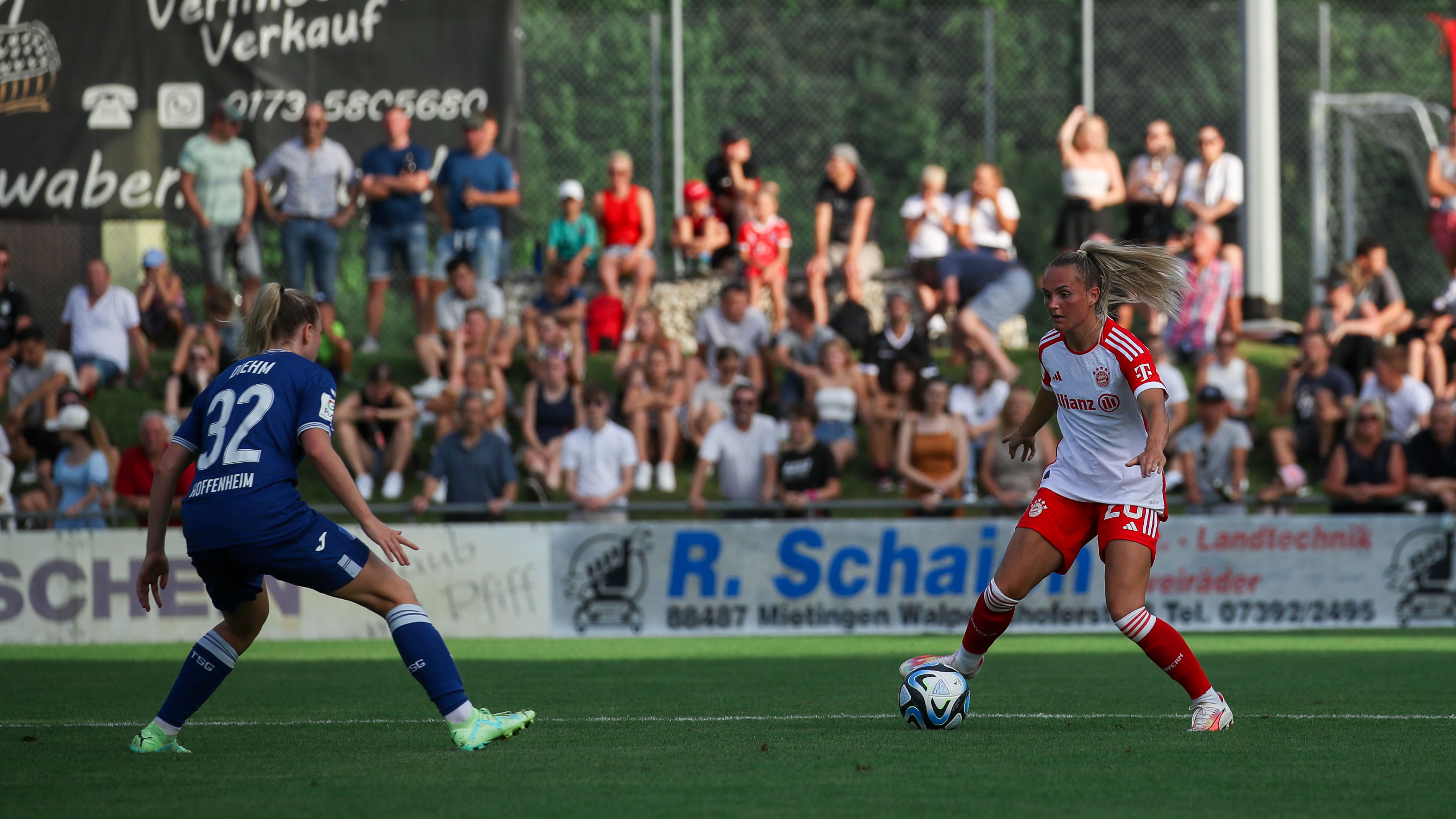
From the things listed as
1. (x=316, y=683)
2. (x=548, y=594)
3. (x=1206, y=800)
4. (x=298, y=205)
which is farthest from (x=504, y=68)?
(x=1206, y=800)

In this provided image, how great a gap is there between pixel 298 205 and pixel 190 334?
1.73 meters

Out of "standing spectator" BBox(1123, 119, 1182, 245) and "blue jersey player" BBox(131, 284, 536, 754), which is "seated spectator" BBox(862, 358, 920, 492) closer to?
"standing spectator" BBox(1123, 119, 1182, 245)

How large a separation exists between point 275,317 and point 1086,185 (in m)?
12.2

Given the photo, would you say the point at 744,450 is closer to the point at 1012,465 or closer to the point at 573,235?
the point at 1012,465

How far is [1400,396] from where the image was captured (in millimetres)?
14172

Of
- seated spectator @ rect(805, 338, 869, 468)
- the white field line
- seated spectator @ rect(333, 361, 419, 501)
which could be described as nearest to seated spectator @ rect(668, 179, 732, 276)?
seated spectator @ rect(805, 338, 869, 468)

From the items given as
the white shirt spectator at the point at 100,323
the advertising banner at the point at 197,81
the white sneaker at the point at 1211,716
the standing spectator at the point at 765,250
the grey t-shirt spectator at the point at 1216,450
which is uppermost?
the advertising banner at the point at 197,81

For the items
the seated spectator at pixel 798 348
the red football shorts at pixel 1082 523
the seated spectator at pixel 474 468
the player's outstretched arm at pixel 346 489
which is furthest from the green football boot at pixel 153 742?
the seated spectator at pixel 798 348

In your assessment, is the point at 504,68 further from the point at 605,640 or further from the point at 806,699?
the point at 806,699

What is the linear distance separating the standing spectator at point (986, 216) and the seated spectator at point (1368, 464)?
163 inches

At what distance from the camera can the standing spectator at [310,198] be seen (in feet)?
51.2

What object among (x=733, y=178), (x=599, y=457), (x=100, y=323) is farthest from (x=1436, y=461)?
(x=100, y=323)

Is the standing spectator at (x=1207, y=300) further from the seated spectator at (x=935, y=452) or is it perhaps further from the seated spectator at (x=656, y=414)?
the seated spectator at (x=656, y=414)

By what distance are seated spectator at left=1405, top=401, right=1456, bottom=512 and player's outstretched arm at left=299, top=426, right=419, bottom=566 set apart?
1030 cm
